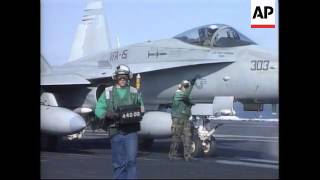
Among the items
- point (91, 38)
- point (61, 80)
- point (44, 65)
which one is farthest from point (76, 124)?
point (91, 38)

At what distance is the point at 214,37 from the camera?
34.6ft

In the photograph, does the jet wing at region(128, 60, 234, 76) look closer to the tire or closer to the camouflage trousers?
the camouflage trousers

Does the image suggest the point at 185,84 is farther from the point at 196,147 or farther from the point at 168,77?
the point at 196,147

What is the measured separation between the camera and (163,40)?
10.9m

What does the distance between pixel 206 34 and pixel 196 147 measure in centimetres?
204

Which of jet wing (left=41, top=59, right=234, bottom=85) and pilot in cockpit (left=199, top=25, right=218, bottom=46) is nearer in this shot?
pilot in cockpit (left=199, top=25, right=218, bottom=46)

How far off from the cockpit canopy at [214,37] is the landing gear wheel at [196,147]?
5.76 feet

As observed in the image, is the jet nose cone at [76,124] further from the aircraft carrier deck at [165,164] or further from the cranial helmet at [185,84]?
the cranial helmet at [185,84]

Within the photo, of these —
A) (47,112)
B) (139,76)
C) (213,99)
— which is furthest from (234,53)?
(47,112)

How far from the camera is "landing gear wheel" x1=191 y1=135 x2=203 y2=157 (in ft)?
33.5

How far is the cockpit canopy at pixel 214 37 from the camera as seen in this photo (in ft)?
33.7

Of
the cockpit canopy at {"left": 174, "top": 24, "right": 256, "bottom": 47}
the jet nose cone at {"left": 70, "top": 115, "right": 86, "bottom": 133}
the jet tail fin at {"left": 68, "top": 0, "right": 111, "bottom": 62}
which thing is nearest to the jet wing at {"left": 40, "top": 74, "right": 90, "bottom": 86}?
the jet tail fin at {"left": 68, "top": 0, "right": 111, "bottom": 62}
